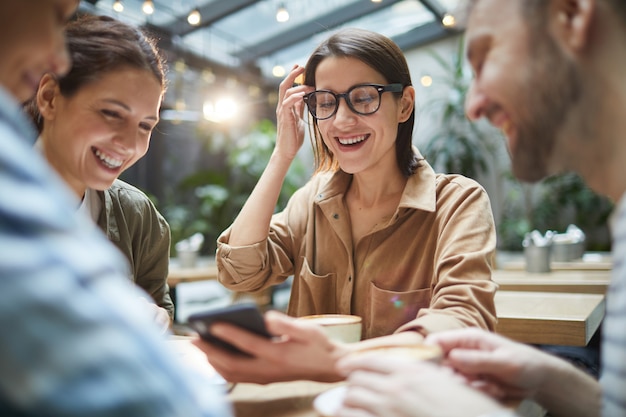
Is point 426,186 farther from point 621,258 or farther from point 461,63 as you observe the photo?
point 461,63

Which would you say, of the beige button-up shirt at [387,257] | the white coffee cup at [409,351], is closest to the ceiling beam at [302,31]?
the beige button-up shirt at [387,257]

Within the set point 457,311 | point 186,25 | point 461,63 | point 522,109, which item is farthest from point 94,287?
point 461,63

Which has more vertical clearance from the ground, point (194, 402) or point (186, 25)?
point (186, 25)

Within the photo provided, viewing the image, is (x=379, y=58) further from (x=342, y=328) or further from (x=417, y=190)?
(x=342, y=328)

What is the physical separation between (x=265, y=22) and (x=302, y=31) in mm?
596

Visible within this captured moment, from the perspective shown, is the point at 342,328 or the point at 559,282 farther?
the point at 559,282

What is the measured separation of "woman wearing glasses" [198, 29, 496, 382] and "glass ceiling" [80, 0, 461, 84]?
4867 millimetres

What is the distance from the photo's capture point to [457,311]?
1373 mm

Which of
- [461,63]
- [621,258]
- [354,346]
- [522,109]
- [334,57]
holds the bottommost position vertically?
[354,346]

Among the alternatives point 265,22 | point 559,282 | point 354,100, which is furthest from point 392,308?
point 265,22

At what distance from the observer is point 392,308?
1687mm

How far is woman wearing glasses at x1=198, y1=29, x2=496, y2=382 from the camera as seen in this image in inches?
63.0

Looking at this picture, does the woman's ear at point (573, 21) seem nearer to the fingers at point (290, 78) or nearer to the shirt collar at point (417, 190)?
the shirt collar at point (417, 190)

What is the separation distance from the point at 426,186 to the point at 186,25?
19.7ft
